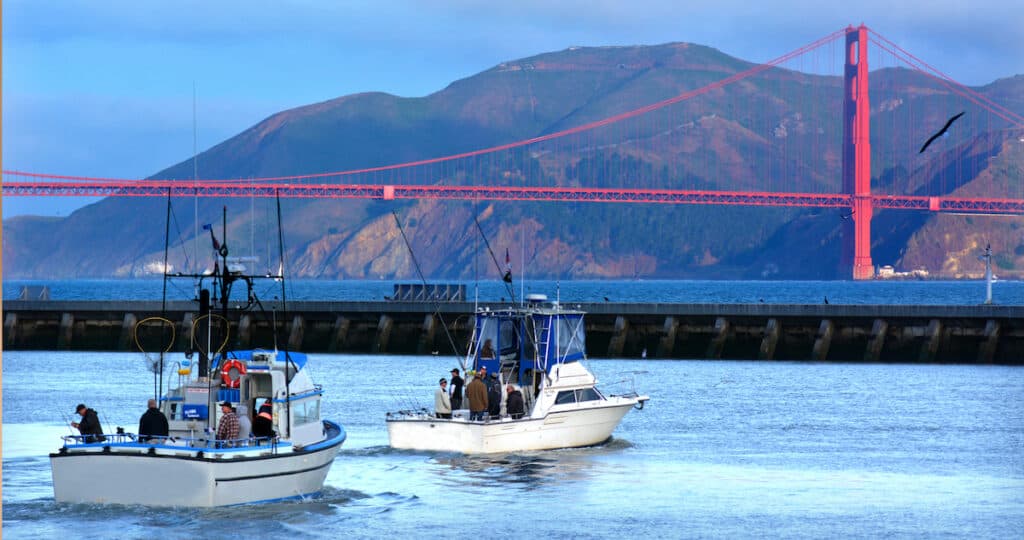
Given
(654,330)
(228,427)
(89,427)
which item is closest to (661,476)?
(228,427)

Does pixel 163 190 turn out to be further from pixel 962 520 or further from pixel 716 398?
pixel 962 520

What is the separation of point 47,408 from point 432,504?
19555mm

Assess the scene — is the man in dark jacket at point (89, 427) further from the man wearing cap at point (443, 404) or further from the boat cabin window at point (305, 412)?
the man wearing cap at point (443, 404)

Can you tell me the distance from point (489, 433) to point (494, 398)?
95cm

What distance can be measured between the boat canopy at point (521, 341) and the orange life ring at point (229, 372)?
862 cm

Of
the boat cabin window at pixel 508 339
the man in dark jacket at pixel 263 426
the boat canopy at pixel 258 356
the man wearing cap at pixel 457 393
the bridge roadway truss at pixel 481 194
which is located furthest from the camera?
the bridge roadway truss at pixel 481 194

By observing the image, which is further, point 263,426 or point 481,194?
point 481,194

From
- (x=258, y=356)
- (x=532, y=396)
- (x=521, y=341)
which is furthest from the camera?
(x=521, y=341)

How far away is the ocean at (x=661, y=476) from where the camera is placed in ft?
61.9

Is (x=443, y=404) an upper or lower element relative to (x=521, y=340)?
lower

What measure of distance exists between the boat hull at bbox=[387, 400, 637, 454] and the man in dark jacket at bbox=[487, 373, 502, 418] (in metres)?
0.49

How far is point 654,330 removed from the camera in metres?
52.7

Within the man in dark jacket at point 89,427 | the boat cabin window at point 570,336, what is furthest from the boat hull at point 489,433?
the man in dark jacket at point 89,427

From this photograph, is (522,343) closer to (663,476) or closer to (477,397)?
(477,397)
